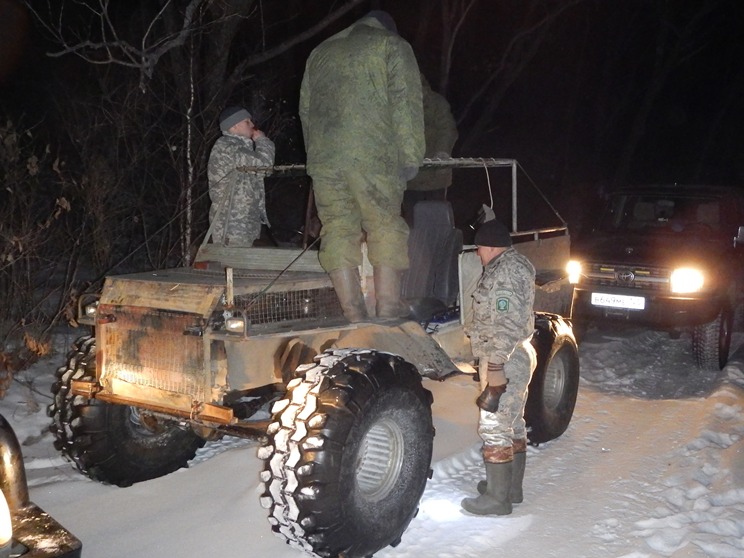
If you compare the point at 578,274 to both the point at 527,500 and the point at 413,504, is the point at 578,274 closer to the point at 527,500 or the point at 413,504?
the point at 527,500

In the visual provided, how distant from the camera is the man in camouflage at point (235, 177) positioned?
17.5ft

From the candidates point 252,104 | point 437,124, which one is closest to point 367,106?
point 437,124

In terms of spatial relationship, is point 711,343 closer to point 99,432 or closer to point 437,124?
point 437,124

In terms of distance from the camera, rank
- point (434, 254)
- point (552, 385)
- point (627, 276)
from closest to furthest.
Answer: point (434, 254)
point (552, 385)
point (627, 276)

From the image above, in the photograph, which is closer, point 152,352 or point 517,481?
point 152,352

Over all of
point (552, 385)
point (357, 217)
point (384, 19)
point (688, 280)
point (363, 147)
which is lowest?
point (552, 385)

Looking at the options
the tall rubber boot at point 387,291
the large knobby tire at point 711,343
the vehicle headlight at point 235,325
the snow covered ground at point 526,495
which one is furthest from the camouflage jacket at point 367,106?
the large knobby tire at point 711,343

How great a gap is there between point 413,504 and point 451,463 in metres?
1.21

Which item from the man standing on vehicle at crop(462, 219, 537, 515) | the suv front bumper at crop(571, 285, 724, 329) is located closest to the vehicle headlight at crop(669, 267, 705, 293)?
the suv front bumper at crop(571, 285, 724, 329)

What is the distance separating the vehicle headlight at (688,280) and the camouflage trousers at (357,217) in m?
4.80

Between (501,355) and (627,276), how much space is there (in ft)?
A: 15.1

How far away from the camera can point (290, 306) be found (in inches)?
172

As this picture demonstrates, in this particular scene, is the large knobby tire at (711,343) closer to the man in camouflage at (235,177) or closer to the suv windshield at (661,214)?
the suv windshield at (661,214)

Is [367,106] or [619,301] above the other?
[367,106]
